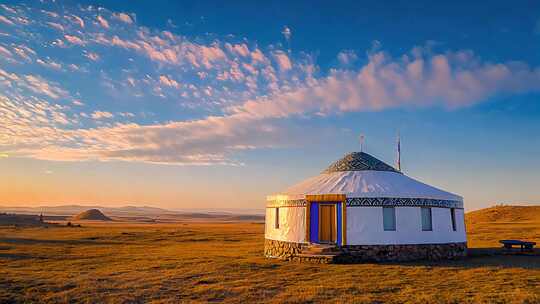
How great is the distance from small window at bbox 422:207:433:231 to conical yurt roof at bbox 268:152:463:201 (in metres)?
0.57

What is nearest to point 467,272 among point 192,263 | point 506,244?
point 506,244

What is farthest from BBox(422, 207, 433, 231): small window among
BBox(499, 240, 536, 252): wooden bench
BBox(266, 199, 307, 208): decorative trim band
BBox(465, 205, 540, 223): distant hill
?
BBox(465, 205, 540, 223): distant hill

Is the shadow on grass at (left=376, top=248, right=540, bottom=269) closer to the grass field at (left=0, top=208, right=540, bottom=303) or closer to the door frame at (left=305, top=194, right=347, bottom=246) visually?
the grass field at (left=0, top=208, right=540, bottom=303)

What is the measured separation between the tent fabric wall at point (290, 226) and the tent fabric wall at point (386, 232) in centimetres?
191

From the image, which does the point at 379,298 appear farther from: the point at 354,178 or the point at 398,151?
the point at 398,151

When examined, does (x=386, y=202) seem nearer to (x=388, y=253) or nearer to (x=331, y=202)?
(x=388, y=253)

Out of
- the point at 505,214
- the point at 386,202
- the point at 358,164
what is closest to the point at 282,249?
the point at 386,202

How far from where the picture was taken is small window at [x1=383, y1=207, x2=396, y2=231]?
1497 cm

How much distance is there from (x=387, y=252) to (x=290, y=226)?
12.8 ft

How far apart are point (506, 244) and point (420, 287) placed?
1040 cm

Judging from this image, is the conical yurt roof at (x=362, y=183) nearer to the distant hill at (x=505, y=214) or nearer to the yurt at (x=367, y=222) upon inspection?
the yurt at (x=367, y=222)

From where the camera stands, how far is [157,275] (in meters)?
11.9

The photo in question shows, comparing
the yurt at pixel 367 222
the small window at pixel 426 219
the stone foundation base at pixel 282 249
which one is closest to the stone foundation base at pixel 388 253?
the yurt at pixel 367 222

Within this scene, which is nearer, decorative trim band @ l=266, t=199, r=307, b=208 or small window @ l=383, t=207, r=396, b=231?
small window @ l=383, t=207, r=396, b=231
